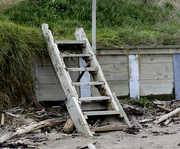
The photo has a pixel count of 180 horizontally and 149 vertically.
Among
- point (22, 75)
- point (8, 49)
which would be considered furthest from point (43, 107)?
point (8, 49)

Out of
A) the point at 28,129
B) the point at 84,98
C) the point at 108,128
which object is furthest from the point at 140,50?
the point at 28,129

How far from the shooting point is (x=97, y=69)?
600 cm

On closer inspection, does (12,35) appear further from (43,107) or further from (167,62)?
(167,62)

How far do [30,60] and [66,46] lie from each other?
997 mm

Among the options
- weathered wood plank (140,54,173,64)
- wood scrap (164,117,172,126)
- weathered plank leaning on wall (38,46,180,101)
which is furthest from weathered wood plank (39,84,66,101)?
wood scrap (164,117,172,126)

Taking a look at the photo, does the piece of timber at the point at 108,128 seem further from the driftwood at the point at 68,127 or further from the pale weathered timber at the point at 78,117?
the driftwood at the point at 68,127

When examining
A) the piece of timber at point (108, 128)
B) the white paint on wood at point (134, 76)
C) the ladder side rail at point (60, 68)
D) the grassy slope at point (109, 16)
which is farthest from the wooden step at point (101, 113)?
the grassy slope at point (109, 16)

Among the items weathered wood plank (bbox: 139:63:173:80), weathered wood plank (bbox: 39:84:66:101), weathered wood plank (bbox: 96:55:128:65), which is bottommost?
weathered wood plank (bbox: 39:84:66:101)

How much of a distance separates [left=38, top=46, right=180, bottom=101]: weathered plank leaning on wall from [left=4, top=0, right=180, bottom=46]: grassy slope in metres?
0.53

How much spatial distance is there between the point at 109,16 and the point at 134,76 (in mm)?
4637

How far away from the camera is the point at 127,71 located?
7344 millimetres

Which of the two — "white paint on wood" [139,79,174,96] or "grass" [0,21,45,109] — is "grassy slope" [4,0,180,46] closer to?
"white paint on wood" [139,79,174,96]

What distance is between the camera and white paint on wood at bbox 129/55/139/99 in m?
7.33

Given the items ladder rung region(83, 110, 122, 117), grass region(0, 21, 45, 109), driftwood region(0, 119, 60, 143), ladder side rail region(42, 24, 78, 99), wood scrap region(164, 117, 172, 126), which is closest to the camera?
driftwood region(0, 119, 60, 143)
